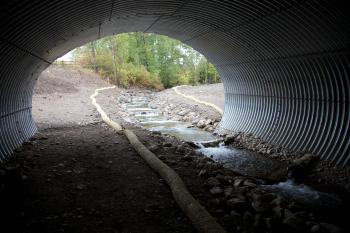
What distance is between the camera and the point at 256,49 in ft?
33.9

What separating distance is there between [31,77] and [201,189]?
23.9ft

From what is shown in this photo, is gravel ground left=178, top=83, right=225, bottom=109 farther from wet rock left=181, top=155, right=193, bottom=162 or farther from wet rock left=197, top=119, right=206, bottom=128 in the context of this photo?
wet rock left=181, top=155, right=193, bottom=162

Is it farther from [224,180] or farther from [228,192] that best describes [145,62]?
[228,192]

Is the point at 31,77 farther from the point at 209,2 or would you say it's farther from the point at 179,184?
the point at 179,184

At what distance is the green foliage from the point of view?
37.8 meters

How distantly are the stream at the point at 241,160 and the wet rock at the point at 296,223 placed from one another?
1732 mm

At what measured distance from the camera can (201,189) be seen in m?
6.21

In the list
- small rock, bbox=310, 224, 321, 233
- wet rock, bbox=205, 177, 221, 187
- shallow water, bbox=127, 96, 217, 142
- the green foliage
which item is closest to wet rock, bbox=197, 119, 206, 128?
shallow water, bbox=127, 96, 217, 142

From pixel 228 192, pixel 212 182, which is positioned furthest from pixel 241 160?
pixel 228 192

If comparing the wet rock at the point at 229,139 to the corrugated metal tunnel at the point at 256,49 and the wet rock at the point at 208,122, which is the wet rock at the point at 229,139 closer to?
the corrugated metal tunnel at the point at 256,49

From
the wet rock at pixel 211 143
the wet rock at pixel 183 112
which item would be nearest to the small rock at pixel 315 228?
the wet rock at pixel 211 143

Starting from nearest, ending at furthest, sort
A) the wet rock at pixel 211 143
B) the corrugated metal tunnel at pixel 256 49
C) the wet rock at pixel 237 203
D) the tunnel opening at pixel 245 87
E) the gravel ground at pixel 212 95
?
the tunnel opening at pixel 245 87, the wet rock at pixel 237 203, the corrugated metal tunnel at pixel 256 49, the wet rock at pixel 211 143, the gravel ground at pixel 212 95

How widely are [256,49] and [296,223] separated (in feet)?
21.3

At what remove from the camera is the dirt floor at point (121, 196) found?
480 centimetres
